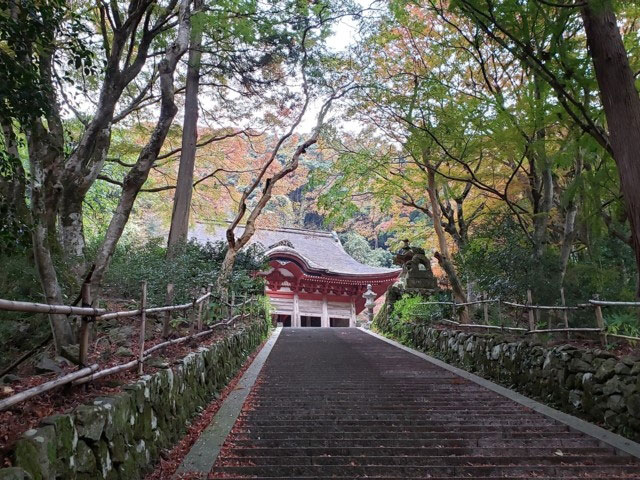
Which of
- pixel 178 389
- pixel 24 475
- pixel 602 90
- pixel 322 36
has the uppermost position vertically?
pixel 322 36

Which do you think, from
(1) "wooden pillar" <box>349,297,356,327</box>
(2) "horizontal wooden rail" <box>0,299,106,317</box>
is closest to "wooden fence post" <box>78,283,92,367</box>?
(2) "horizontal wooden rail" <box>0,299,106,317</box>

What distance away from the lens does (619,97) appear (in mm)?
4234

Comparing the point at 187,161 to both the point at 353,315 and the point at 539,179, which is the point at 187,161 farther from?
the point at 353,315

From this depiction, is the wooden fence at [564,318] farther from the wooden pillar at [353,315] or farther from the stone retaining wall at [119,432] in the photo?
the wooden pillar at [353,315]

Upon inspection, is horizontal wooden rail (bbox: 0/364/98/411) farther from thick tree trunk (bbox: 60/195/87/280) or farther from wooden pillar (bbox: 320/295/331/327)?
wooden pillar (bbox: 320/295/331/327)

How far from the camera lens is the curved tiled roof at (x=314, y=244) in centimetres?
2162

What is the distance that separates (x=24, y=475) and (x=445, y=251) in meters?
9.53

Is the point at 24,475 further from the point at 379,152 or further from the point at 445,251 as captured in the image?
the point at 379,152

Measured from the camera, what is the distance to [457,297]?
10312mm

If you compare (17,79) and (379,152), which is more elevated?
(379,152)

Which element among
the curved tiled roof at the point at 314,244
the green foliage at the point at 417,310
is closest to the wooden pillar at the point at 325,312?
the curved tiled roof at the point at 314,244

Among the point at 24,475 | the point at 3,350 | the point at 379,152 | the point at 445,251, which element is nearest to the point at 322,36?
the point at 379,152

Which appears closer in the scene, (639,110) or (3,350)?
(639,110)

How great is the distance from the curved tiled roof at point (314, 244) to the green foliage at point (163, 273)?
8978 millimetres
